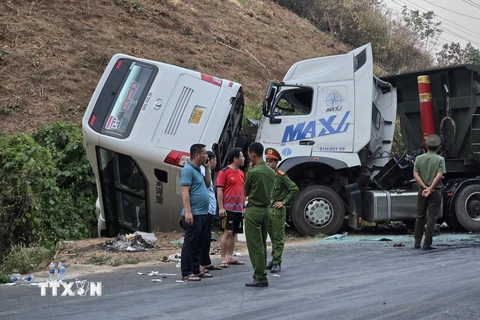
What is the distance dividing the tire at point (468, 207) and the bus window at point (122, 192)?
5486 mm

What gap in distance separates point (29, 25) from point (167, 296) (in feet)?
49.6

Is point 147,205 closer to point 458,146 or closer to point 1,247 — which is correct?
point 1,247

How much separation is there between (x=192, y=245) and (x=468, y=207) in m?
6.68

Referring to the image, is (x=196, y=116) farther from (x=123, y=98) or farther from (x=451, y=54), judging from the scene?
(x=451, y=54)

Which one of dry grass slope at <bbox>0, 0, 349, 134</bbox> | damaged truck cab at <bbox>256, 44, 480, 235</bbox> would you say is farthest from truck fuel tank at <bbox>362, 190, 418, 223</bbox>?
dry grass slope at <bbox>0, 0, 349, 134</bbox>

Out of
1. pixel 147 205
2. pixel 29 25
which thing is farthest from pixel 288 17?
pixel 147 205

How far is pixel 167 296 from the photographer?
735 cm

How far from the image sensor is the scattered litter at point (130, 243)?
10781 millimetres

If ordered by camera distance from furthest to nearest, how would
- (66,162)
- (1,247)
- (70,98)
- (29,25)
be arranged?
1. (29,25)
2. (70,98)
3. (66,162)
4. (1,247)

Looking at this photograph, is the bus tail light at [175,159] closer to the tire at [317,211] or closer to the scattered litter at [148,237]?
the scattered litter at [148,237]

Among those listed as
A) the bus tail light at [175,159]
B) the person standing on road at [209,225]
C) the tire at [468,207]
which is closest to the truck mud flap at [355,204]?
the tire at [468,207]

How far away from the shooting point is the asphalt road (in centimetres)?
645

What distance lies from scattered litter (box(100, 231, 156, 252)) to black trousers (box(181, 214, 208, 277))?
99.7 inches

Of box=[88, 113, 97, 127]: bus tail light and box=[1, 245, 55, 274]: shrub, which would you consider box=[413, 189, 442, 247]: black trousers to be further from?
box=[1, 245, 55, 274]: shrub
